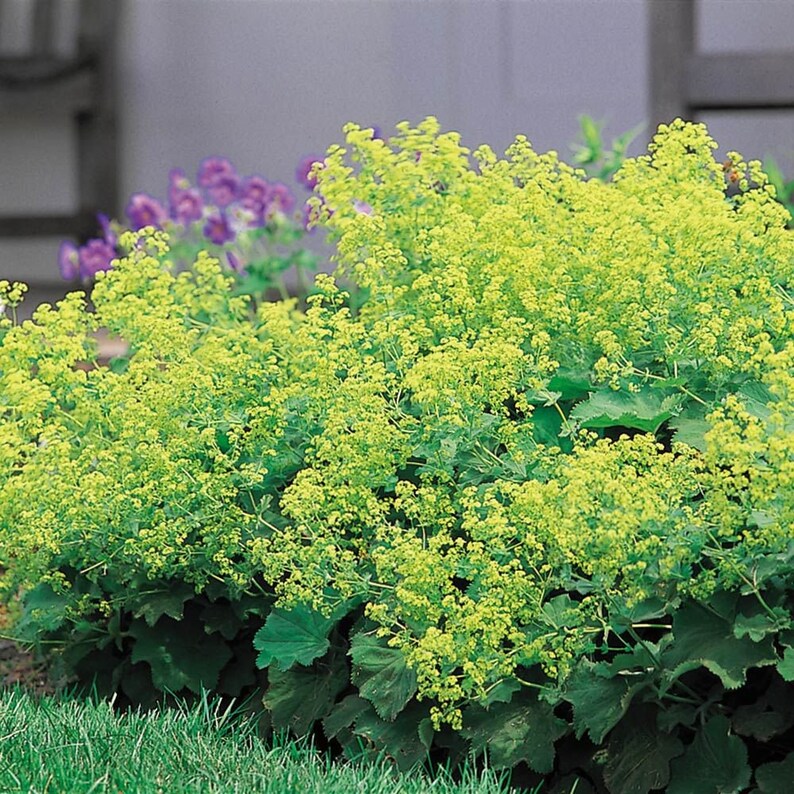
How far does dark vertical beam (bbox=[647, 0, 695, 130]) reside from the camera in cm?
634

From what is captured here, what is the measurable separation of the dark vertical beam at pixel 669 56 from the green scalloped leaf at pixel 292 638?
4.44 metres

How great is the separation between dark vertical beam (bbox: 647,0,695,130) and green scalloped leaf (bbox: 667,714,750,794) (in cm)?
465

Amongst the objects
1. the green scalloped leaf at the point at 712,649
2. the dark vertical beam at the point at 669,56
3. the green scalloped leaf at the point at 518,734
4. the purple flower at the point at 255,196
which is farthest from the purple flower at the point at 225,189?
the green scalloped leaf at the point at 712,649

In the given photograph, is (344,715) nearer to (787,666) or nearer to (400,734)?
(400,734)

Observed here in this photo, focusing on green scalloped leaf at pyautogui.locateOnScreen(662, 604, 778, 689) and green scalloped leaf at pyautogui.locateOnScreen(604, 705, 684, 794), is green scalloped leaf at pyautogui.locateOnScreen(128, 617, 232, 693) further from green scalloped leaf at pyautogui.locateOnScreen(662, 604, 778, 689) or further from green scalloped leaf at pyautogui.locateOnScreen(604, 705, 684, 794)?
green scalloped leaf at pyautogui.locateOnScreen(662, 604, 778, 689)

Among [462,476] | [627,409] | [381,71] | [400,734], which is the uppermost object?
[381,71]

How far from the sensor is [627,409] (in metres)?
2.27

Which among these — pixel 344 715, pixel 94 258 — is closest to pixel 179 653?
pixel 344 715

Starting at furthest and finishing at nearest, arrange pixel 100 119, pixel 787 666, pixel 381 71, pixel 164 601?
pixel 100 119
pixel 381 71
pixel 164 601
pixel 787 666

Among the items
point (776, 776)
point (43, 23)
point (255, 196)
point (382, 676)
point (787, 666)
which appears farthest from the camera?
point (43, 23)

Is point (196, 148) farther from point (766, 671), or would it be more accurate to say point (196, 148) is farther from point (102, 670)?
point (766, 671)

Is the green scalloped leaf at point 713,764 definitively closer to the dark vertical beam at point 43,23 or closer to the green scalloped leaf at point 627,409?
the green scalloped leaf at point 627,409

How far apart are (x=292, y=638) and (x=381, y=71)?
5.07 metres

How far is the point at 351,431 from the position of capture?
234 cm
